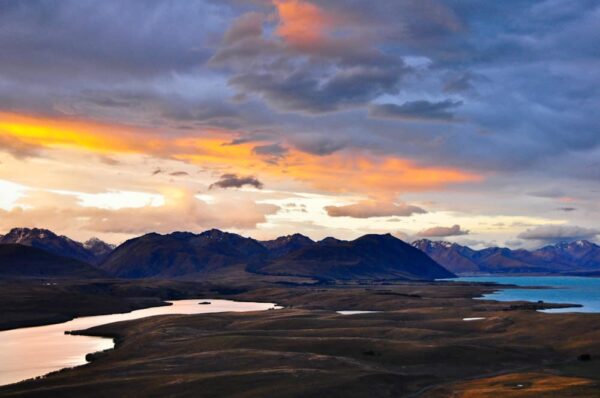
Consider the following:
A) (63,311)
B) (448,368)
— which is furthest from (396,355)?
(63,311)

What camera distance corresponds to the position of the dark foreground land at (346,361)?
6519 cm

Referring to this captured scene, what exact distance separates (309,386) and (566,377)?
29329mm

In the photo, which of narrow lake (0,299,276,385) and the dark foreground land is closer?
the dark foreground land

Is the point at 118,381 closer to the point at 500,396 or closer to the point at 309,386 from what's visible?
the point at 309,386

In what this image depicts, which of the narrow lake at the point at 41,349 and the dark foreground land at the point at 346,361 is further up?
the dark foreground land at the point at 346,361

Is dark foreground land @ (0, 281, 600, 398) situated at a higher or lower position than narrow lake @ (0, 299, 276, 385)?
higher

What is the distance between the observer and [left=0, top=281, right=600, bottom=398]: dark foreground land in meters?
65.2

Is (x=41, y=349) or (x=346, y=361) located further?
(x=41, y=349)

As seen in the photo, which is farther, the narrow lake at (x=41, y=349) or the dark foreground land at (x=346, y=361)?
the narrow lake at (x=41, y=349)

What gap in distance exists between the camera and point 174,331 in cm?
12181

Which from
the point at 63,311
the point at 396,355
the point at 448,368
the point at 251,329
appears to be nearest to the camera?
the point at 448,368

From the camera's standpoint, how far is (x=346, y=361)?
82375 millimetres

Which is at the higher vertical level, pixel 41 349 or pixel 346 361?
pixel 346 361

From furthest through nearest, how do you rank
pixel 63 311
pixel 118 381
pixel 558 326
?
pixel 63 311 < pixel 558 326 < pixel 118 381
